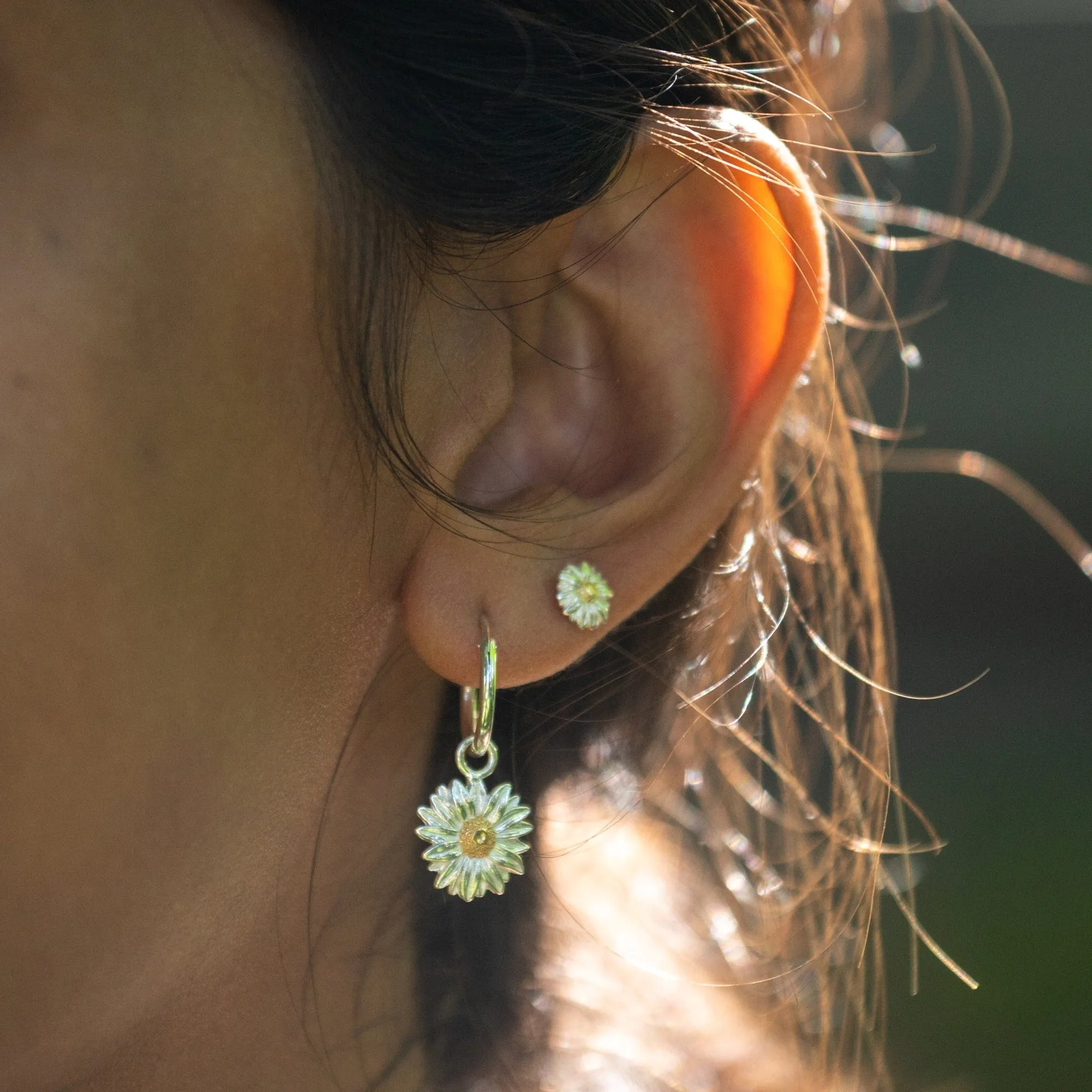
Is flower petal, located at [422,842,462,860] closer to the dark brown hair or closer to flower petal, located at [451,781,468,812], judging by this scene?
flower petal, located at [451,781,468,812]

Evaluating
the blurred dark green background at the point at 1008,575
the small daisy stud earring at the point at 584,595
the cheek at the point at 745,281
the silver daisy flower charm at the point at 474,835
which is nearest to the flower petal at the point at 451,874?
the silver daisy flower charm at the point at 474,835

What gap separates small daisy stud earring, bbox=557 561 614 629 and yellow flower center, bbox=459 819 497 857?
210 millimetres

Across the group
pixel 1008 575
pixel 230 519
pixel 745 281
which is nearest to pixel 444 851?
pixel 230 519

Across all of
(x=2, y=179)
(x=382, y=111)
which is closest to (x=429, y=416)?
(x=382, y=111)

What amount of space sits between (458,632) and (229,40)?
0.54 metres

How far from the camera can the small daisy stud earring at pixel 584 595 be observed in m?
1.26

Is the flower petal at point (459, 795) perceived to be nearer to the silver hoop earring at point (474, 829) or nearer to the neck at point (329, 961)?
the silver hoop earring at point (474, 829)

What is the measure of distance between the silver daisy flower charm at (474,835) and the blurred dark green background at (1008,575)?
3180mm

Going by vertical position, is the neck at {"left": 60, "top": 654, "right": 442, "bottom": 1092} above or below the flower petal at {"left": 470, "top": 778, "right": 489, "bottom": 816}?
below

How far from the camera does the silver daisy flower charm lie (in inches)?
49.6

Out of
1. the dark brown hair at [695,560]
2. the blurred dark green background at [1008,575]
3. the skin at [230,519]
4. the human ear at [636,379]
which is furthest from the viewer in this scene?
the blurred dark green background at [1008,575]

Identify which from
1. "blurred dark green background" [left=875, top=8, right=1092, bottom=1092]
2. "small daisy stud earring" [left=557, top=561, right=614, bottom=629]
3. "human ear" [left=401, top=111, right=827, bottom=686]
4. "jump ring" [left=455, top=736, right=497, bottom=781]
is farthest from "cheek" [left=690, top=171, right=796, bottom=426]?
"blurred dark green background" [left=875, top=8, right=1092, bottom=1092]

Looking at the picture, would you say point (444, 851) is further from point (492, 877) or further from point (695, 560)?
point (695, 560)

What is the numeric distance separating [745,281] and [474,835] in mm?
592
